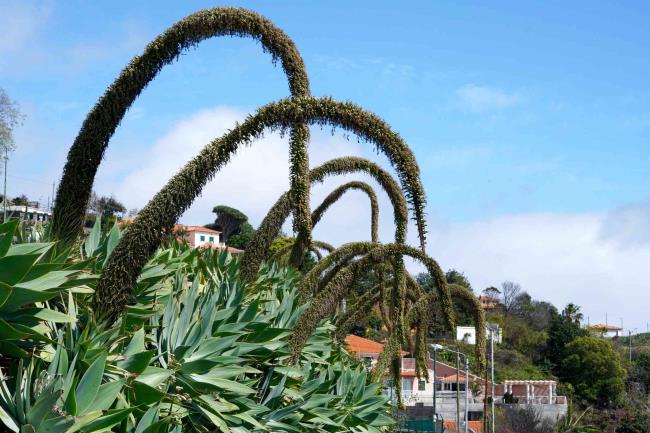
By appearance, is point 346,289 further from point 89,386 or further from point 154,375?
point 89,386

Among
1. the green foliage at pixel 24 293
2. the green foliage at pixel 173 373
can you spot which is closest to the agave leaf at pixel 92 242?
the green foliage at pixel 173 373

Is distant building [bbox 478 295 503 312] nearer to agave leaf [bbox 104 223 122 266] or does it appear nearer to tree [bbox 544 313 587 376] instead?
tree [bbox 544 313 587 376]

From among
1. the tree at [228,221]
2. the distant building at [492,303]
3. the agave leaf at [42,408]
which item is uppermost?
the tree at [228,221]

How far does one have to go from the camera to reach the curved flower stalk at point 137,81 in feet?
26.1

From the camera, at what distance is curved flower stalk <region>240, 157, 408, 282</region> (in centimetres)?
1001

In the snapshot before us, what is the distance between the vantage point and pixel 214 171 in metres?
6.82

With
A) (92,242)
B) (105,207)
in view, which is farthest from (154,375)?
(105,207)

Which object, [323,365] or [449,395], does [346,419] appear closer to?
[323,365]

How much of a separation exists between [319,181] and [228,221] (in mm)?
98388

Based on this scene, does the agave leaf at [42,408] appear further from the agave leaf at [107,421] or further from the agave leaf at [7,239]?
the agave leaf at [7,239]

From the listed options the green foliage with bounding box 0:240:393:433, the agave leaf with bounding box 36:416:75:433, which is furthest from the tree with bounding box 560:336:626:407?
the agave leaf with bounding box 36:416:75:433

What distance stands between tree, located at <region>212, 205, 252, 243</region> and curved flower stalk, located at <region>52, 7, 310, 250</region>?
10053cm

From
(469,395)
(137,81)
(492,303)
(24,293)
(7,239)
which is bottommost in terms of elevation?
(469,395)

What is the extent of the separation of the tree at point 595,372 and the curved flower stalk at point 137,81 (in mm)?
62129
